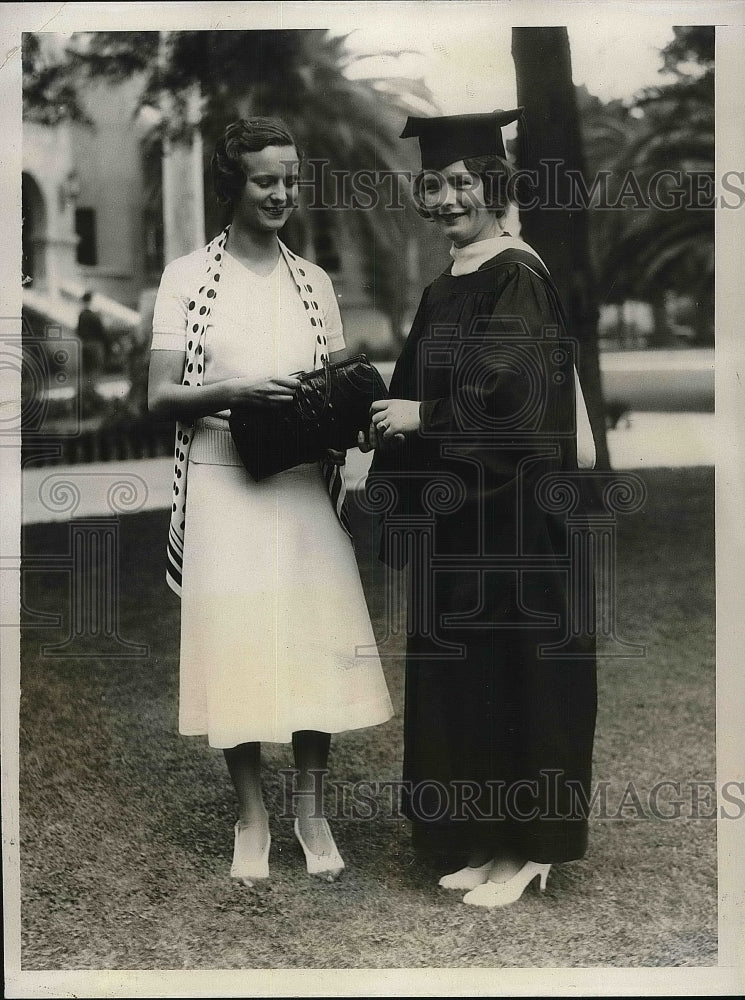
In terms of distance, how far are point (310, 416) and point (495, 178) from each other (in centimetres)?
104

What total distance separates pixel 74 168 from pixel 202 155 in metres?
0.46

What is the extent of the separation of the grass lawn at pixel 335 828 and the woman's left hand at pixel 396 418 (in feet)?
1.17

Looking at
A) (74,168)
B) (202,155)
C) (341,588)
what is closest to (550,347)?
(341,588)

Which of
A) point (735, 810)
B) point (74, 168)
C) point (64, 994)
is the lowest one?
point (64, 994)

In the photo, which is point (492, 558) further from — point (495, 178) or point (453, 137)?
point (453, 137)

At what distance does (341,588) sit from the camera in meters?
3.87

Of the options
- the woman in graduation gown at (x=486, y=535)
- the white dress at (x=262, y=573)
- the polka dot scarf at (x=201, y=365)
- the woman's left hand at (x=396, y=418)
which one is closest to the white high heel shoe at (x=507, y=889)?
the woman in graduation gown at (x=486, y=535)

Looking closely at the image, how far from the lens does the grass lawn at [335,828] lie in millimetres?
3895

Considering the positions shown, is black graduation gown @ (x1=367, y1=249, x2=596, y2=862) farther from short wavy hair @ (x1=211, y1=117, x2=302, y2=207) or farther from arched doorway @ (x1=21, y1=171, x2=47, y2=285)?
arched doorway @ (x1=21, y1=171, x2=47, y2=285)

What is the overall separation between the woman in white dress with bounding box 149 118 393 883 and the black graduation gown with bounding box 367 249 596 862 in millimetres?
223

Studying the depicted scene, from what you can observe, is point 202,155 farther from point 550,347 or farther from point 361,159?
point 550,347

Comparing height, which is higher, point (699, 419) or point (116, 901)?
point (699, 419)

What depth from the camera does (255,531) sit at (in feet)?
12.6

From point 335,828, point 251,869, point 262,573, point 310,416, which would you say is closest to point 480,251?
point 310,416
